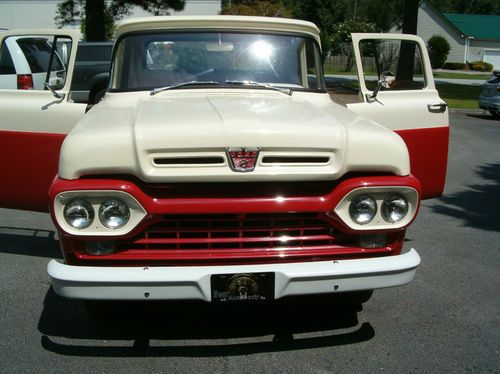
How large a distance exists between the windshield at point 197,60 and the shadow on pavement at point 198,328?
5.25ft

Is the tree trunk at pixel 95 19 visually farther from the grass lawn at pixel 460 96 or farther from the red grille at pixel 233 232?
the red grille at pixel 233 232

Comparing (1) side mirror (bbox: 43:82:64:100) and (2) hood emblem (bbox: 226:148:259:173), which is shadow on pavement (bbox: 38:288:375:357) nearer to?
(2) hood emblem (bbox: 226:148:259:173)

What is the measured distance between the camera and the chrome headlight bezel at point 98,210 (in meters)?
2.96

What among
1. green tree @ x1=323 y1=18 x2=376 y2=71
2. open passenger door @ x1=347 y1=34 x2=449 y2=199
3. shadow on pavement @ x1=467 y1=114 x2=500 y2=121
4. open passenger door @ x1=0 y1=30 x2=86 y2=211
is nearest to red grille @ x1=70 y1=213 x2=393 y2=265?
open passenger door @ x1=0 y1=30 x2=86 y2=211

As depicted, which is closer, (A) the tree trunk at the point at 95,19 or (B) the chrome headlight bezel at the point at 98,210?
(B) the chrome headlight bezel at the point at 98,210

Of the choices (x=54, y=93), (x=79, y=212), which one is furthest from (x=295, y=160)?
(x=54, y=93)

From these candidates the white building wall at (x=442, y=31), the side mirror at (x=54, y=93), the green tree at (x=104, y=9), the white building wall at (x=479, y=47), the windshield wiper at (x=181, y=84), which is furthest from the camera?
the white building wall at (x=442, y=31)

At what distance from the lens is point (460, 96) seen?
2202cm

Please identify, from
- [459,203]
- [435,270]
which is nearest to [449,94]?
[459,203]

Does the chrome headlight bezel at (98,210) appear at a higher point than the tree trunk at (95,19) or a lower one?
lower

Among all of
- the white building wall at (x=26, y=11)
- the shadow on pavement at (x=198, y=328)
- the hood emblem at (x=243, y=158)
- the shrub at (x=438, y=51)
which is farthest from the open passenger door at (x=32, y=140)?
the shrub at (x=438, y=51)

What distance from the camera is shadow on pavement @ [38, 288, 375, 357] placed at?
11.6ft

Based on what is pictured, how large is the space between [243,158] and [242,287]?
0.68 metres

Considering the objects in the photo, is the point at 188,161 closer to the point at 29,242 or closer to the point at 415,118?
the point at 415,118
